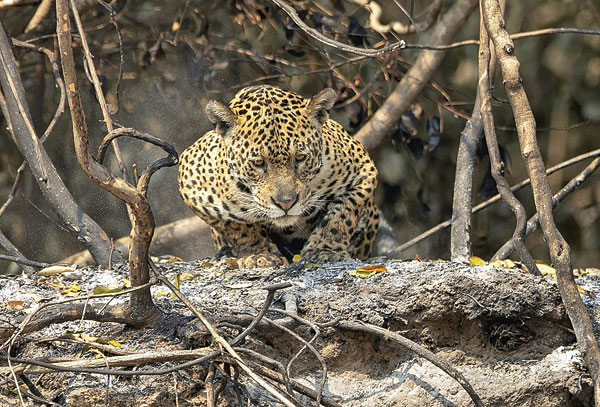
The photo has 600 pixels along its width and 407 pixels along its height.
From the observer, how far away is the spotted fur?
19.5ft

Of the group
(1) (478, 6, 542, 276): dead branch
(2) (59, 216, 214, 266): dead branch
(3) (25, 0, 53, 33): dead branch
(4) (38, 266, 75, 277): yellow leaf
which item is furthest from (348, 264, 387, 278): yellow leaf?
(3) (25, 0, 53, 33): dead branch

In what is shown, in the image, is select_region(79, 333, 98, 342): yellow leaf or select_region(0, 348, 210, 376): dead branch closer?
select_region(0, 348, 210, 376): dead branch

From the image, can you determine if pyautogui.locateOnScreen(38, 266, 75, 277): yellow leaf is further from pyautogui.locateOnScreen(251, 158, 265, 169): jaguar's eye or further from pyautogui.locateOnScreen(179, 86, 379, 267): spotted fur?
pyautogui.locateOnScreen(251, 158, 265, 169): jaguar's eye

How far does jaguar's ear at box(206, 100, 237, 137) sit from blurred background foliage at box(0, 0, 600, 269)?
2.63m

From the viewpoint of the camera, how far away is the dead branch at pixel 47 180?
6.20m

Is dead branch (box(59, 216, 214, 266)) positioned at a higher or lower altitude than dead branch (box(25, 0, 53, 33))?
lower

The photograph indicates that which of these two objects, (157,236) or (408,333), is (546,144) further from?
(408,333)

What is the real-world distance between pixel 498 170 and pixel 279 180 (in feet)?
4.99

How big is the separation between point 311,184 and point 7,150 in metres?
4.35

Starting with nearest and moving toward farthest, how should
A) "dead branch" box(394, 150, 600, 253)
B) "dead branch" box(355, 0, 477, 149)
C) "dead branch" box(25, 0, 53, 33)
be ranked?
"dead branch" box(394, 150, 600, 253) < "dead branch" box(355, 0, 477, 149) < "dead branch" box(25, 0, 53, 33)

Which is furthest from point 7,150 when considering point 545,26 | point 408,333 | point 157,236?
point 408,333

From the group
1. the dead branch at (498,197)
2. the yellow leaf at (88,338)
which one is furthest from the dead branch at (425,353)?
the dead branch at (498,197)

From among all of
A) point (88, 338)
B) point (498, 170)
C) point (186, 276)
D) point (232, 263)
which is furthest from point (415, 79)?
point (88, 338)

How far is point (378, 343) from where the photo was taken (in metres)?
4.51
